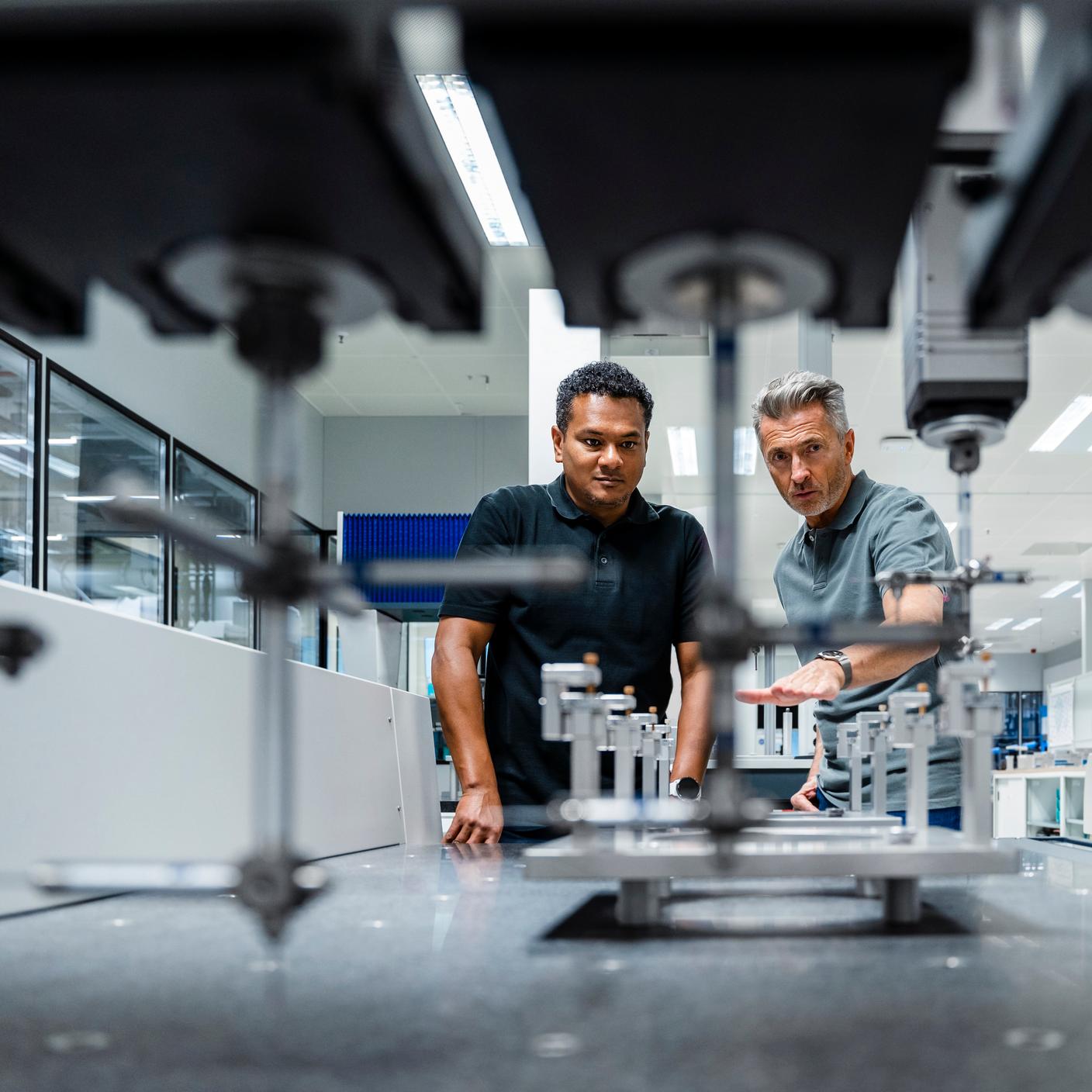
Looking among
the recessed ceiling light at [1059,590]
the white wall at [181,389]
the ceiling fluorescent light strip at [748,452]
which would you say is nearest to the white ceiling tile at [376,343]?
the white wall at [181,389]

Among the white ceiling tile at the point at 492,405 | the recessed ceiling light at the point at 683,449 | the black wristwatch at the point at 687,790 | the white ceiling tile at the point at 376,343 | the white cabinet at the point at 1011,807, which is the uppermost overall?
the white ceiling tile at the point at 376,343

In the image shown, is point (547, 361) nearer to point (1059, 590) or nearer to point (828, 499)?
point (828, 499)

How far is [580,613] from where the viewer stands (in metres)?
1.86

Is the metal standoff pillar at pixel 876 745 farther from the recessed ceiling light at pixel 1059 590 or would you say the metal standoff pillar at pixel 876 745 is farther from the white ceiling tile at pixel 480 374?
the recessed ceiling light at pixel 1059 590

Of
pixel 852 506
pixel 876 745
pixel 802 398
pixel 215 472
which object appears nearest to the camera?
pixel 876 745

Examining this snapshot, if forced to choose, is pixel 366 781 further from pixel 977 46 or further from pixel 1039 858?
pixel 977 46

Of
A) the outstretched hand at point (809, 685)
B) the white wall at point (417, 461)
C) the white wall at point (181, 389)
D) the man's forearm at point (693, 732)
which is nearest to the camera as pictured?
the outstretched hand at point (809, 685)

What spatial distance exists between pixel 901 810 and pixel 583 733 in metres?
1.08

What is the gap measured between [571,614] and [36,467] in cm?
413

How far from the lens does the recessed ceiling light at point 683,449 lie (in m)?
7.62

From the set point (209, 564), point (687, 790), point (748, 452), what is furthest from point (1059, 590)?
point (687, 790)

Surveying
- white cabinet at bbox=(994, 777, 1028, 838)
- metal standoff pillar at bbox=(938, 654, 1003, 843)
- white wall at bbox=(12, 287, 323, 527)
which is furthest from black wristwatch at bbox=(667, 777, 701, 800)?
white cabinet at bbox=(994, 777, 1028, 838)

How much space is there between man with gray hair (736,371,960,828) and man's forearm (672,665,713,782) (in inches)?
7.0

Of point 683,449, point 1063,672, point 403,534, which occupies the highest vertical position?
point 683,449
